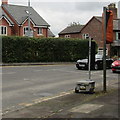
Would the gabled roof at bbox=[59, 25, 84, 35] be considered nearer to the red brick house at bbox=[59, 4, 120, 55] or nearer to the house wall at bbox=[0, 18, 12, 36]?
the red brick house at bbox=[59, 4, 120, 55]

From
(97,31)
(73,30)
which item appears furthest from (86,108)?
(73,30)

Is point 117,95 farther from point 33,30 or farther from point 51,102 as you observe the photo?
point 33,30

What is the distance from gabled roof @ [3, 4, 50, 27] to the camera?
47050 mm

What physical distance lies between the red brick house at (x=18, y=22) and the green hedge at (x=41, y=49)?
1124 cm

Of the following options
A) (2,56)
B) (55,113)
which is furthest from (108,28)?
(2,56)

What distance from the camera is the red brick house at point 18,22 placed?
146ft

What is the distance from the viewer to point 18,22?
46031mm

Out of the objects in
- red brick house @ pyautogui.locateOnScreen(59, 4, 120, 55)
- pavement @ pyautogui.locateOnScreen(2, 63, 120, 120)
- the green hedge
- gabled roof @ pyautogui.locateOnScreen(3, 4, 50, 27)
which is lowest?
pavement @ pyautogui.locateOnScreen(2, 63, 120, 120)

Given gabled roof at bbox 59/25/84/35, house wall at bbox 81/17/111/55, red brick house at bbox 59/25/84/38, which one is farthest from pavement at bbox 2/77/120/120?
gabled roof at bbox 59/25/84/35

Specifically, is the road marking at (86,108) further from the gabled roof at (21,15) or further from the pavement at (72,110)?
the gabled roof at (21,15)

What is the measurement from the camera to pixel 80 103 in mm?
8305

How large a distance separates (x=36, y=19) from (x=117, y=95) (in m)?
41.2

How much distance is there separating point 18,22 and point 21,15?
2730mm

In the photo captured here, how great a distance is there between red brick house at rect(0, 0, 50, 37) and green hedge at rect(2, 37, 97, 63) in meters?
11.2
